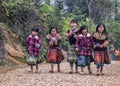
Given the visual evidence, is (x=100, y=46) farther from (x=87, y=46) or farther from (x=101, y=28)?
(x=101, y=28)

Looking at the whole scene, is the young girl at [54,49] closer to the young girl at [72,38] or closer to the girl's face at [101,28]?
the young girl at [72,38]

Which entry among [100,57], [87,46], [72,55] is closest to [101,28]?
[87,46]

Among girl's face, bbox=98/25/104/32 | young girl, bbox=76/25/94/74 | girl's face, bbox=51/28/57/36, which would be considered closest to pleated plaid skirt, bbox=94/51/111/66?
young girl, bbox=76/25/94/74

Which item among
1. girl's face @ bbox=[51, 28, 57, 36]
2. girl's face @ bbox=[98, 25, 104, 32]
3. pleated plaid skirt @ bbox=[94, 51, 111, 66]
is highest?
girl's face @ bbox=[98, 25, 104, 32]

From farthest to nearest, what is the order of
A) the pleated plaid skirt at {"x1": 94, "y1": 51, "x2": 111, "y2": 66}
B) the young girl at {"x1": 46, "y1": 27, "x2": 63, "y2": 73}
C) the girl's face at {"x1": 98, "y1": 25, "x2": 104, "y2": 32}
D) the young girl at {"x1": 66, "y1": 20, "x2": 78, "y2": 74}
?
1. the young girl at {"x1": 46, "y1": 27, "x2": 63, "y2": 73}
2. the young girl at {"x1": 66, "y1": 20, "x2": 78, "y2": 74}
3. the pleated plaid skirt at {"x1": 94, "y1": 51, "x2": 111, "y2": 66}
4. the girl's face at {"x1": 98, "y1": 25, "x2": 104, "y2": 32}

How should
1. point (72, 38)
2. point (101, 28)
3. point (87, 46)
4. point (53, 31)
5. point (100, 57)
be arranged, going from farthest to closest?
point (53, 31) → point (72, 38) → point (87, 46) → point (100, 57) → point (101, 28)

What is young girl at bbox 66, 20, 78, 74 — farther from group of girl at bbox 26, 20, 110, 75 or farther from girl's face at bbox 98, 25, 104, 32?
girl's face at bbox 98, 25, 104, 32

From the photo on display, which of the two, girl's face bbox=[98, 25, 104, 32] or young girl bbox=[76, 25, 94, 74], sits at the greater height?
girl's face bbox=[98, 25, 104, 32]

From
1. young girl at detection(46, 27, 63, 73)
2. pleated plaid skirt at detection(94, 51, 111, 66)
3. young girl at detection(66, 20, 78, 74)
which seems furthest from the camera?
young girl at detection(46, 27, 63, 73)

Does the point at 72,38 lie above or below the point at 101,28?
below

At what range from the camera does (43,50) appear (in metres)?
21.4

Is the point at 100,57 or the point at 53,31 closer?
the point at 100,57

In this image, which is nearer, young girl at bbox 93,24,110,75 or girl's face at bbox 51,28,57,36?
young girl at bbox 93,24,110,75

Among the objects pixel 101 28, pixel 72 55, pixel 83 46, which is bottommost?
pixel 72 55
